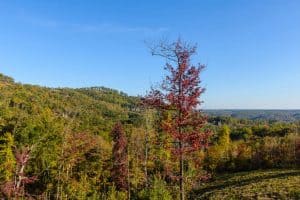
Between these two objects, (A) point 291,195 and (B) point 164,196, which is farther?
(A) point 291,195

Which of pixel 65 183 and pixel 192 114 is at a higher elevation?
pixel 192 114

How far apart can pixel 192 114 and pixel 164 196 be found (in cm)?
962

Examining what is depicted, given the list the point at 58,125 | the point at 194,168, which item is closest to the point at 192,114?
the point at 194,168

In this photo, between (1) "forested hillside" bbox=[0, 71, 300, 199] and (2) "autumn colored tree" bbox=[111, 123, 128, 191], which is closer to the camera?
(1) "forested hillside" bbox=[0, 71, 300, 199]

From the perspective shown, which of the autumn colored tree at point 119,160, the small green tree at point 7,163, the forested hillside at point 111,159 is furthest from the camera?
the autumn colored tree at point 119,160

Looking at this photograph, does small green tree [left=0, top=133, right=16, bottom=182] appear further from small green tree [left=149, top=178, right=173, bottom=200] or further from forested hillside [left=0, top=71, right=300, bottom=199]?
small green tree [left=149, top=178, right=173, bottom=200]

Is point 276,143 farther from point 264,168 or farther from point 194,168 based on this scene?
point 194,168

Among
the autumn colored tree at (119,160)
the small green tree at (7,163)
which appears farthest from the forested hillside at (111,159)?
the small green tree at (7,163)

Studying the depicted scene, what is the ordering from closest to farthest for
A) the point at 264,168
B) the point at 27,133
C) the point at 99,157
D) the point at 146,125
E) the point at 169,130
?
the point at 169,130, the point at 146,125, the point at 99,157, the point at 27,133, the point at 264,168

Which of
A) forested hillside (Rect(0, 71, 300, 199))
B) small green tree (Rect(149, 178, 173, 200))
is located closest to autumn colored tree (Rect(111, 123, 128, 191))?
forested hillside (Rect(0, 71, 300, 199))

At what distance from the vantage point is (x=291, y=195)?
32406 millimetres

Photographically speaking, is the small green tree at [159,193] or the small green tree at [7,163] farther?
the small green tree at [7,163]

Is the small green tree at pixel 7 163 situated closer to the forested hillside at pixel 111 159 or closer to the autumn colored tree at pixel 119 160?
the forested hillside at pixel 111 159

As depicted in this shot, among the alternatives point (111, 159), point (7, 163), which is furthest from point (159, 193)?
point (111, 159)
